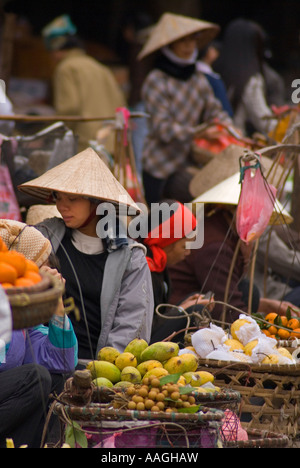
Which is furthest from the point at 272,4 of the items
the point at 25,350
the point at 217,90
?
the point at 25,350

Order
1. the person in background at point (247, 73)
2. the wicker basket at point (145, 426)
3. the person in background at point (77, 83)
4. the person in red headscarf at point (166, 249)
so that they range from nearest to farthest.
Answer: the wicker basket at point (145, 426) → the person in red headscarf at point (166, 249) → the person in background at point (247, 73) → the person in background at point (77, 83)

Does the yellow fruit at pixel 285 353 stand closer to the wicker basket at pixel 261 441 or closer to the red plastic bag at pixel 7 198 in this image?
the wicker basket at pixel 261 441

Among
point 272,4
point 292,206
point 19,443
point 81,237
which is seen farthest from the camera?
point 272,4

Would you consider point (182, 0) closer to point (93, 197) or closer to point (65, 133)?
point (65, 133)

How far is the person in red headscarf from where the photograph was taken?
3727 millimetres

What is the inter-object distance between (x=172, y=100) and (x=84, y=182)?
107 inches

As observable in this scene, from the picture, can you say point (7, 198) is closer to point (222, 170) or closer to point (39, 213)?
point (39, 213)

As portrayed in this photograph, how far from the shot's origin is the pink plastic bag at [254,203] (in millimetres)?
3375

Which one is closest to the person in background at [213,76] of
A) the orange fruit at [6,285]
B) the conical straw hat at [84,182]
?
the conical straw hat at [84,182]

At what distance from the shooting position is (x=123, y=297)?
3234 millimetres

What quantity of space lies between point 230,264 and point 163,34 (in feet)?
7.80

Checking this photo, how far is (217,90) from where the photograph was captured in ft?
19.8

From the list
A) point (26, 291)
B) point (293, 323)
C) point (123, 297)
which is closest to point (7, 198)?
point (123, 297)

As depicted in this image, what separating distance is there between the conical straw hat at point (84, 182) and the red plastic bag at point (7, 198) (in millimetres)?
528
